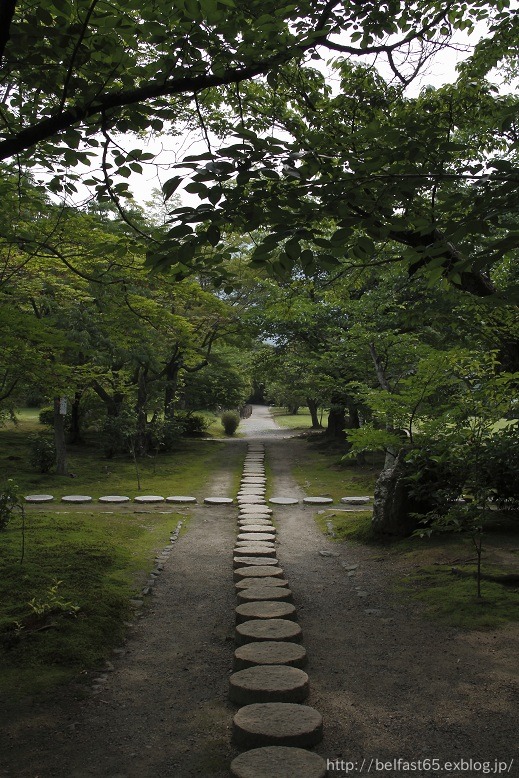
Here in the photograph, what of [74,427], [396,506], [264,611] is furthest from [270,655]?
[74,427]

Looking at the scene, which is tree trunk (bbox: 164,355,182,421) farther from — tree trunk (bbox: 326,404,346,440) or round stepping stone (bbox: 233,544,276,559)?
round stepping stone (bbox: 233,544,276,559)

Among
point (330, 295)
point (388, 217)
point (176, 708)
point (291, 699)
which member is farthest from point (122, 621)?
point (330, 295)

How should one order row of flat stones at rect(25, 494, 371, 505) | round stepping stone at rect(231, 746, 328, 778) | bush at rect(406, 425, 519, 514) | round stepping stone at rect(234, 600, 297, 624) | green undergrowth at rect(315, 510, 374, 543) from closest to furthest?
round stepping stone at rect(231, 746, 328, 778), round stepping stone at rect(234, 600, 297, 624), bush at rect(406, 425, 519, 514), green undergrowth at rect(315, 510, 374, 543), row of flat stones at rect(25, 494, 371, 505)

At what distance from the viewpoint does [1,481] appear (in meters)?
13.4

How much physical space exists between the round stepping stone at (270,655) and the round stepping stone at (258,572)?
1927 millimetres

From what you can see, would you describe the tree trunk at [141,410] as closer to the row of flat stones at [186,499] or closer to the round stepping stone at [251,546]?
the row of flat stones at [186,499]

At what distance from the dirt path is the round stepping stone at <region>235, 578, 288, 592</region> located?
0.73ft

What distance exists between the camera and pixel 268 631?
176 inches

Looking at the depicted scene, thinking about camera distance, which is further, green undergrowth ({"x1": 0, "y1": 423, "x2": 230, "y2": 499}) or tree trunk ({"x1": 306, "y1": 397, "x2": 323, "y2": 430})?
tree trunk ({"x1": 306, "y1": 397, "x2": 323, "y2": 430})

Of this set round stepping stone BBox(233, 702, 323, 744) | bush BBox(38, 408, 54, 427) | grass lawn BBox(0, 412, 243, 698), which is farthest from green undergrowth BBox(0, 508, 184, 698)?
bush BBox(38, 408, 54, 427)

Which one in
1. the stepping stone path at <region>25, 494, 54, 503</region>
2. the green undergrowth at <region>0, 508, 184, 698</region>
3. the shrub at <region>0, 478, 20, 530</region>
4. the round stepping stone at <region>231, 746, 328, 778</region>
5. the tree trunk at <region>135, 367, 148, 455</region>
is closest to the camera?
the round stepping stone at <region>231, 746, 328, 778</region>

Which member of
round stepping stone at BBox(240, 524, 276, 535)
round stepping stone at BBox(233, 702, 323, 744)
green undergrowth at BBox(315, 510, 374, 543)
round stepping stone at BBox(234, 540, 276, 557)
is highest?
round stepping stone at BBox(233, 702, 323, 744)

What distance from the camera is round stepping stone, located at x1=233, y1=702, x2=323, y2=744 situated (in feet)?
9.91

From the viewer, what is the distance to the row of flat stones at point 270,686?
111 inches
